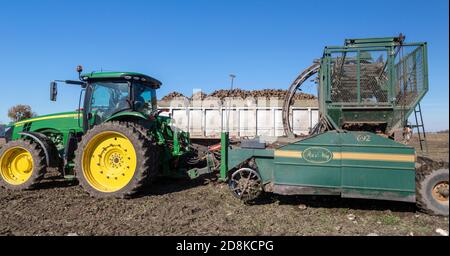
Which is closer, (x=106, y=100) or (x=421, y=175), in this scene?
(x=421, y=175)

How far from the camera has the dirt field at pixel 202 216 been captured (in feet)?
14.2

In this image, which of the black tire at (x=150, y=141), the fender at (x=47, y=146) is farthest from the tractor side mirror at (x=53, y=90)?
the black tire at (x=150, y=141)

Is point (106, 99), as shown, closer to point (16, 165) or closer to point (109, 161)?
point (109, 161)

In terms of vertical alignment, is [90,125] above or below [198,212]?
above

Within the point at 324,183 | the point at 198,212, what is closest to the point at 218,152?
the point at 198,212

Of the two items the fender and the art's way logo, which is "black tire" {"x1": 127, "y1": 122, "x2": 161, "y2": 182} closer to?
the fender

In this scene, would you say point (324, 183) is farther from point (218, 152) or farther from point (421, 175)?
point (218, 152)

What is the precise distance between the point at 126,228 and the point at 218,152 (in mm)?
2418

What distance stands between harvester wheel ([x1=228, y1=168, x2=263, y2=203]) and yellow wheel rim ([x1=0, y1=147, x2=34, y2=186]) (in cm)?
442

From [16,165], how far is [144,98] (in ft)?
10.1

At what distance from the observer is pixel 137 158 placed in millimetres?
5789

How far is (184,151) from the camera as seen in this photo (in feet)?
22.6

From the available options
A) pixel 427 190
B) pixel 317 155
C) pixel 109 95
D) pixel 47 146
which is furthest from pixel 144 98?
pixel 427 190

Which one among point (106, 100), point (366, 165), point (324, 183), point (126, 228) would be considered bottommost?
point (126, 228)
